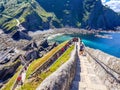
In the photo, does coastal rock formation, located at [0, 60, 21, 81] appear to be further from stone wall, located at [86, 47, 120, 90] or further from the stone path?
stone wall, located at [86, 47, 120, 90]

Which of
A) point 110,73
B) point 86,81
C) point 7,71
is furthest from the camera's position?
point 7,71

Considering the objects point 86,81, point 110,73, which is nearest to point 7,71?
point 86,81

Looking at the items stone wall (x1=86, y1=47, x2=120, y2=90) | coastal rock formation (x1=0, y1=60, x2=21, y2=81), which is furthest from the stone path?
coastal rock formation (x1=0, y1=60, x2=21, y2=81)

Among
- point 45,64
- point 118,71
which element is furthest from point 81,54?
point 118,71

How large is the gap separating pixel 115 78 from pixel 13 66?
65686mm

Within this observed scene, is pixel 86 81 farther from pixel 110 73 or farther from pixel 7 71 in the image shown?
pixel 7 71

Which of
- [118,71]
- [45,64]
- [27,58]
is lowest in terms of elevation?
[27,58]

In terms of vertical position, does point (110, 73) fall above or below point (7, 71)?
above

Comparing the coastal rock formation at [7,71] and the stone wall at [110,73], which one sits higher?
the stone wall at [110,73]

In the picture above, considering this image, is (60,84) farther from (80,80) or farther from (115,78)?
(80,80)

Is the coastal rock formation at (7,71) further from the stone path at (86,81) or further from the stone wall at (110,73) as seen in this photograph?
the stone wall at (110,73)

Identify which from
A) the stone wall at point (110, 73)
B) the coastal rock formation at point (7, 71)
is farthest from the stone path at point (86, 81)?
the coastal rock formation at point (7, 71)

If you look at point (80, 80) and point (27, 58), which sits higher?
point (80, 80)

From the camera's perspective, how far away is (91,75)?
40.1 meters
